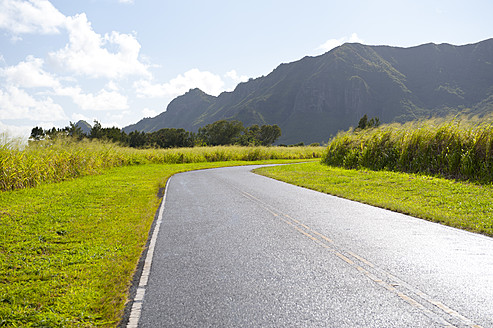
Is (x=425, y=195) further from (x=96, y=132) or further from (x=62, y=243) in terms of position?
(x=96, y=132)

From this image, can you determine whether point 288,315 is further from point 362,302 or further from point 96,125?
point 96,125

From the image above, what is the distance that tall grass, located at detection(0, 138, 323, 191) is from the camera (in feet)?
41.3

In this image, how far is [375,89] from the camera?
16438cm

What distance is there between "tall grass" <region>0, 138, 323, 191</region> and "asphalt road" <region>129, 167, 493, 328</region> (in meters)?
8.89

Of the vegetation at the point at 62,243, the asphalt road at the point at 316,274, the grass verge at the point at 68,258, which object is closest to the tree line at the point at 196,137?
the vegetation at the point at 62,243

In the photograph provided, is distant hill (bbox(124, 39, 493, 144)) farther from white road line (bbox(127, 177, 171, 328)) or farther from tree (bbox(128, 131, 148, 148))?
→ white road line (bbox(127, 177, 171, 328))

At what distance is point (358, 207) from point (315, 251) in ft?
14.1

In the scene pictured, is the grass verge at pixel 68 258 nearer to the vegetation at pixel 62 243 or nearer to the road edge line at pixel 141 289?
the vegetation at pixel 62 243

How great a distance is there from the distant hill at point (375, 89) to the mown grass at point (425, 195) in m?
129

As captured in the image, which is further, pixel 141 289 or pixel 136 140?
pixel 136 140

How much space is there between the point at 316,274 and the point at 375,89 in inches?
7009

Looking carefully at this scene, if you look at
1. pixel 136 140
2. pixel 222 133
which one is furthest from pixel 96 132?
pixel 222 133

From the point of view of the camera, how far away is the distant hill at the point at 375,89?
5733 inches

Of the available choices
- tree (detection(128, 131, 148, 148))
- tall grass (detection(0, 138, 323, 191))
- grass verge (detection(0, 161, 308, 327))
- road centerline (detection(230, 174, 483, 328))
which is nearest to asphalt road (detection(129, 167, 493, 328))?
road centerline (detection(230, 174, 483, 328))
